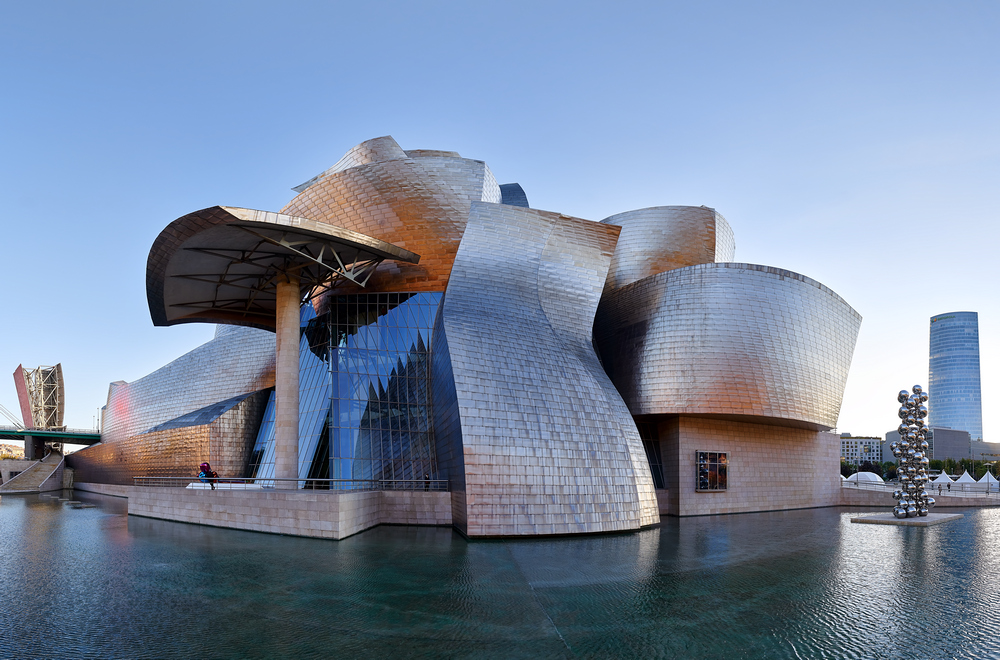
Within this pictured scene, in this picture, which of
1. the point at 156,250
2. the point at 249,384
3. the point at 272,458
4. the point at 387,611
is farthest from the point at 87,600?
the point at 249,384

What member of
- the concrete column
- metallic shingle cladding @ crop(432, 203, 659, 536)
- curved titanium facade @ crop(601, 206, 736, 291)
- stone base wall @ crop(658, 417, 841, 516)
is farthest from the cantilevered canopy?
stone base wall @ crop(658, 417, 841, 516)

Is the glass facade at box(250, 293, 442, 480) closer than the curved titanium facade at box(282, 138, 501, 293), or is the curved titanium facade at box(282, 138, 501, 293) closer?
the glass facade at box(250, 293, 442, 480)

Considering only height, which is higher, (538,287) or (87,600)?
(538,287)

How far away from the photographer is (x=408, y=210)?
90.0ft

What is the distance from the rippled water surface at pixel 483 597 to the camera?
7941 millimetres

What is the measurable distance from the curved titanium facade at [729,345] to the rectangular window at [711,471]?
6.66ft

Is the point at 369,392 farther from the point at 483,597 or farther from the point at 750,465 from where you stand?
the point at 750,465

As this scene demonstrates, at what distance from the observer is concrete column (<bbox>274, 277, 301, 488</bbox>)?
2309cm

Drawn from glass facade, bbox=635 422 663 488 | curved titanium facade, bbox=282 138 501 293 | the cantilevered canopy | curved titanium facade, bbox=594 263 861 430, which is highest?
curved titanium facade, bbox=282 138 501 293

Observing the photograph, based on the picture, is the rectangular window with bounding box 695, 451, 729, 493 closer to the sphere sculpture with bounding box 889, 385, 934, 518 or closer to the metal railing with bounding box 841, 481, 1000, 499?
the sphere sculpture with bounding box 889, 385, 934, 518

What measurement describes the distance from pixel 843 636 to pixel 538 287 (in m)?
18.1

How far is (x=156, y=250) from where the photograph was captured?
21.9m

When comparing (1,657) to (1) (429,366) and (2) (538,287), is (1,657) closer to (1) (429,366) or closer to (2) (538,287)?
(1) (429,366)

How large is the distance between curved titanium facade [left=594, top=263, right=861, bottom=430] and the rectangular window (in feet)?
6.66
